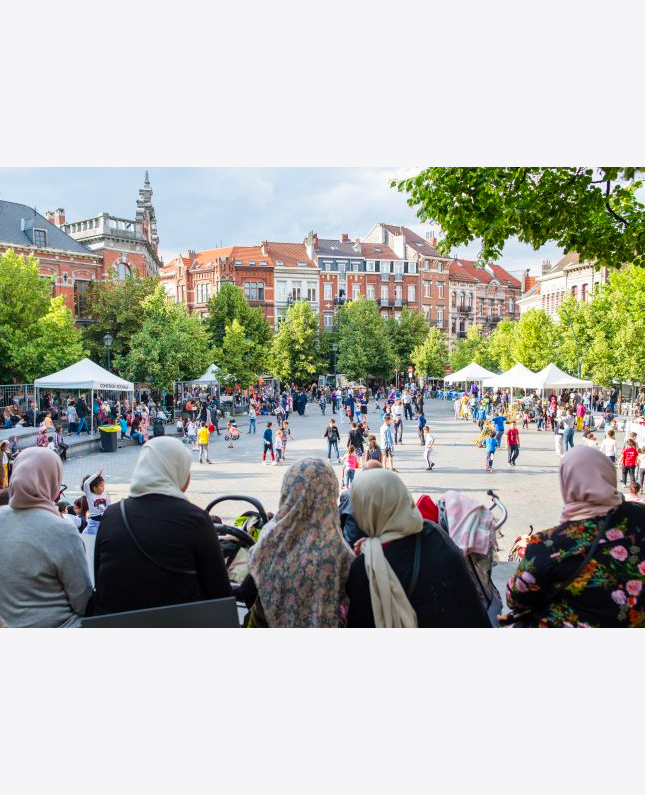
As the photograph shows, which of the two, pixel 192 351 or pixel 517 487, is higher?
pixel 192 351

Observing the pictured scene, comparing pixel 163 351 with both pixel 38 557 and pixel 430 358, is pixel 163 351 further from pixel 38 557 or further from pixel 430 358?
pixel 430 358

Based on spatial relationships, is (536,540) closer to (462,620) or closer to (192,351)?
(462,620)

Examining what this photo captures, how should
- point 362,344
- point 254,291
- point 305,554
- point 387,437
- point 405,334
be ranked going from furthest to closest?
1. point 405,334
2. point 362,344
3. point 254,291
4. point 387,437
5. point 305,554

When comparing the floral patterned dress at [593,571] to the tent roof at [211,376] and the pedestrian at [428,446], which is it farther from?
the tent roof at [211,376]

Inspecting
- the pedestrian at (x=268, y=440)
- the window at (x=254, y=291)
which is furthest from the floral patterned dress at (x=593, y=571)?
the window at (x=254, y=291)

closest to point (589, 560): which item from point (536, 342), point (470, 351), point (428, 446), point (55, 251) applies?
point (428, 446)

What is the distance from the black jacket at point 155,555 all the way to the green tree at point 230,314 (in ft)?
134

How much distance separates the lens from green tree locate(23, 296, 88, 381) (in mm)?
27203

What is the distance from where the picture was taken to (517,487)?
1495 cm

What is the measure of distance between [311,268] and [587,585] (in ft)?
155

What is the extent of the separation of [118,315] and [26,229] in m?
9.47

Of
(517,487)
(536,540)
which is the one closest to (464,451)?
(517,487)

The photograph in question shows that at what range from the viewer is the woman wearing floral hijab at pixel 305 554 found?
2922 mm

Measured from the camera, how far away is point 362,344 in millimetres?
53656
